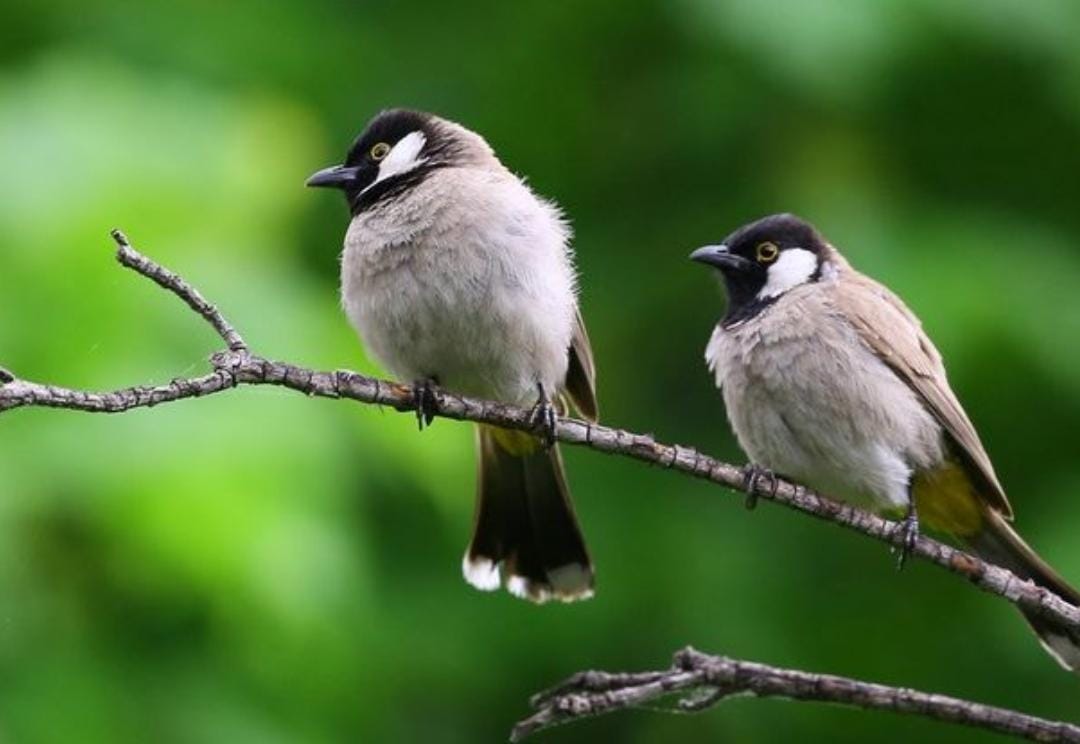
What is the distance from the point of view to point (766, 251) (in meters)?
5.15

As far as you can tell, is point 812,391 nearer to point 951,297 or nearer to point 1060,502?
point 951,297

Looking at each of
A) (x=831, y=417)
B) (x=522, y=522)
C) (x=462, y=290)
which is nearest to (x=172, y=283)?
(x=462, y=290)

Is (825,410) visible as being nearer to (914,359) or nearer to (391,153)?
(914,359)

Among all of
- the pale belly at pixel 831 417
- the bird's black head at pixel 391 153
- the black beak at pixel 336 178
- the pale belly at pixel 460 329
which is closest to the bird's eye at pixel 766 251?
the pale belly at pixel 831 417

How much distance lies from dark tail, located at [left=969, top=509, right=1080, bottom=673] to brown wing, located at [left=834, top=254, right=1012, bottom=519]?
0.20ft

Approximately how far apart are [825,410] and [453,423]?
1.69 m

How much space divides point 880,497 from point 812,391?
0.90 ft

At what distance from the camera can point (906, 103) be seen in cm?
767

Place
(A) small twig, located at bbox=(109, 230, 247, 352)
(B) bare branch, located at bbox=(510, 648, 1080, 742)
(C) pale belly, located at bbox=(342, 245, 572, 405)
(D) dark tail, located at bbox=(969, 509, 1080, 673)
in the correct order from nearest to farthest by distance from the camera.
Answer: (B) bare branch, located at bbox=(510, 648, 1080, 742), (A) small twig, located at bbox=(109, 230, 247, 352), (D) dark tail, located at bbox=(969, 509, 1080, 673), (C) pale belly, located at bbox=(342, 245, 572, 405)

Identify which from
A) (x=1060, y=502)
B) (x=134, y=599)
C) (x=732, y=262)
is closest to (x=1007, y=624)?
(x=1060, y=502)

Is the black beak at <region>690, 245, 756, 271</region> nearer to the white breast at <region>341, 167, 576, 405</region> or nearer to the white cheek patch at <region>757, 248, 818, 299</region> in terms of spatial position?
the white cheek patch at <region>757, 248, 818, 299</region>

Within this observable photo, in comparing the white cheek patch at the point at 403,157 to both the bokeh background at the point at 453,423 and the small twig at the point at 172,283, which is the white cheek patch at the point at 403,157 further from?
the small twig at the point at 172,283

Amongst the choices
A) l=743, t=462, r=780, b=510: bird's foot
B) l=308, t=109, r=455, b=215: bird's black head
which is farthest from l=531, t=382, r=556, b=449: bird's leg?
l=308, t=109, r=455, b=215: bird's black head

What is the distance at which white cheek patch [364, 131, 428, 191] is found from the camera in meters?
5.08
